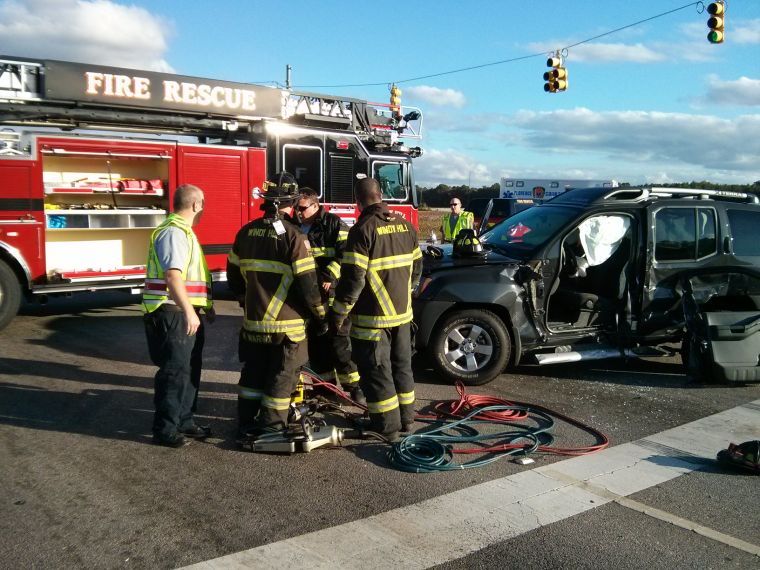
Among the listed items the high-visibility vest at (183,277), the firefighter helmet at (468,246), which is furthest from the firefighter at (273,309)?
the firefighter helmet at (468,246)

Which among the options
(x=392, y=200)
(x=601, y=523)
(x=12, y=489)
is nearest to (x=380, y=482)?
(x=601, y=523)

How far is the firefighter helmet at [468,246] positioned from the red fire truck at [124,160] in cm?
394

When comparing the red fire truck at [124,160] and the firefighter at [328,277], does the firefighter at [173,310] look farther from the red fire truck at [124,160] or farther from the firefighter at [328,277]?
the red fire truck at [124,160]

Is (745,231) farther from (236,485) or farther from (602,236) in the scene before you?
(236,485)

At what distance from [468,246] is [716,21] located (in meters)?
11.1

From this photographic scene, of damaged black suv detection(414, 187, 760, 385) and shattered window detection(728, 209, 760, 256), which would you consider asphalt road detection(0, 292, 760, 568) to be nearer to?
damaged black suv detection(414, 187, 760, 385)

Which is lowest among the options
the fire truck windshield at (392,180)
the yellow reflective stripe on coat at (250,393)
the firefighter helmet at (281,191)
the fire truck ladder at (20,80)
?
the yellow reflective stripe on coat at (250,393)

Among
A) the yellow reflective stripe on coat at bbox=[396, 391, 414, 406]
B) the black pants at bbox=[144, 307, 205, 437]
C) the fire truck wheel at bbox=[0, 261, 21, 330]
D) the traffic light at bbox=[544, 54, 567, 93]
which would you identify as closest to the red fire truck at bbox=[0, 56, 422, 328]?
the fire truck wheel at bbox=[0, 261, 21, 330]

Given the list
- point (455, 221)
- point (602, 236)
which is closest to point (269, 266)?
point (602, 236)

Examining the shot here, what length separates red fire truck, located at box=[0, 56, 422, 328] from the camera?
8.32 metres

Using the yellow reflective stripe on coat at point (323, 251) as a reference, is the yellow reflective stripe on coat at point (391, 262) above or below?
below

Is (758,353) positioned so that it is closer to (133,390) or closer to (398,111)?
(133,390)

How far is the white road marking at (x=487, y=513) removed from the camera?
3.30 metres

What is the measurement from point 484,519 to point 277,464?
145 centimetres
